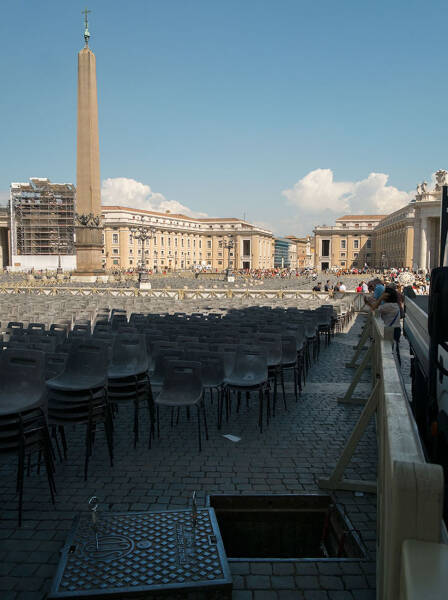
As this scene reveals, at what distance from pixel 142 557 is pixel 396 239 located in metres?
112

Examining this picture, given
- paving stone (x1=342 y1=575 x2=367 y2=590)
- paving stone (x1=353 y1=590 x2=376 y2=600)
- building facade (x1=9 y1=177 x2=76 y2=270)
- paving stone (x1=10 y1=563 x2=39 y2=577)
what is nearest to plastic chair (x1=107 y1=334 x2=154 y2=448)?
paving stone (x1=10 y1=563 x2=39 y2=577)

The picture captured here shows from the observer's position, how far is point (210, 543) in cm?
361

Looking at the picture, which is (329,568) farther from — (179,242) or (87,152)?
(179,242)

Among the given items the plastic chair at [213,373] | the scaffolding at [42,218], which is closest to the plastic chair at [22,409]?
the plastic chair at [213,373]

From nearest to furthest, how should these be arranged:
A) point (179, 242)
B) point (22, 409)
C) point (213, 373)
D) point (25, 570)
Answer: point (25, 570) → point (22, 409) → point (213, 373) → point (179, 242)

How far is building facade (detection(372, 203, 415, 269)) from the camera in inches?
3755

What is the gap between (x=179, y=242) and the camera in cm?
12488

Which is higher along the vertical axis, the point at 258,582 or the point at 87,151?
the point at 87,151

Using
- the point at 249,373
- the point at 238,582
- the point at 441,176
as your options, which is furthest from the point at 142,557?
the point at 441,176

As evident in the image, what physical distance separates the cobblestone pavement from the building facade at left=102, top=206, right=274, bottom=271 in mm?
93772

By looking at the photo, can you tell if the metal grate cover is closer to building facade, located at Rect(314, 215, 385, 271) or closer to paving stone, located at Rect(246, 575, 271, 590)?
paving stone, located at Rect(246, 575, 271, 590)

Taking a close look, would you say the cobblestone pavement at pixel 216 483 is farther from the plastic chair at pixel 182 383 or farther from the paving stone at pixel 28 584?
the plastic chair at pixel 182 383

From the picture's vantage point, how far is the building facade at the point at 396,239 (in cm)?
9538

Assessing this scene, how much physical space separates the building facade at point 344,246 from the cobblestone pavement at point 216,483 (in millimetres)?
127459
